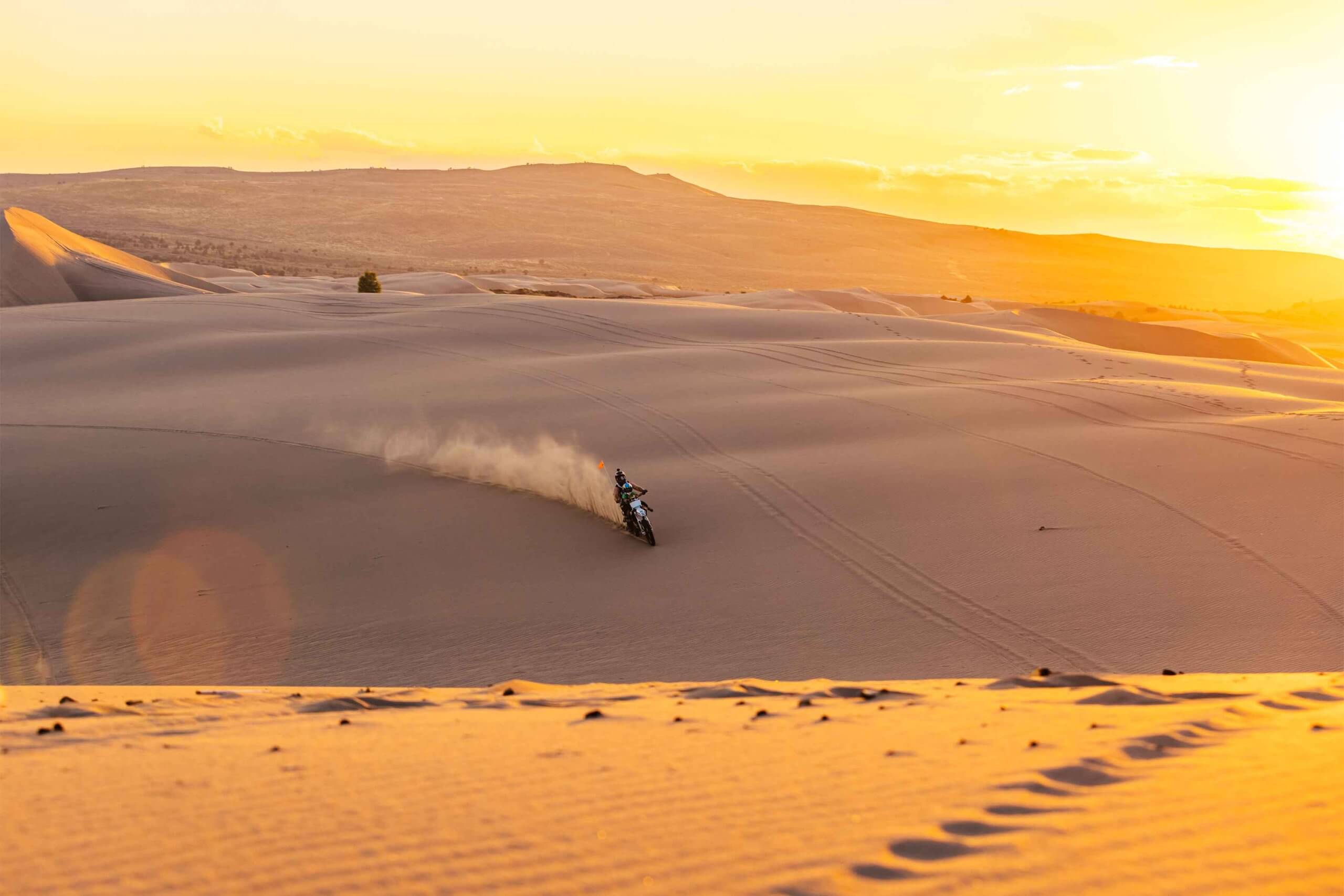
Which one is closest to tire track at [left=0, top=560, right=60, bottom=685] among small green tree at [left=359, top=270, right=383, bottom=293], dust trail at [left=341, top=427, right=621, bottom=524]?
dust trail at [left=341, top=427, right=621, bottom=524]

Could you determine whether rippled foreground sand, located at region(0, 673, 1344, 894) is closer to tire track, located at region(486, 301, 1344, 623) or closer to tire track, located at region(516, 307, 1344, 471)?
tire track, located at region(486, 301, 1344, 623)

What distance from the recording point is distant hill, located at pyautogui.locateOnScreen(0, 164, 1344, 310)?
282ft

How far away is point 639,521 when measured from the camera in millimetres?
11797

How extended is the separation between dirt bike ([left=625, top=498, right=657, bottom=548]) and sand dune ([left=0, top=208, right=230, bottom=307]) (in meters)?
27.7

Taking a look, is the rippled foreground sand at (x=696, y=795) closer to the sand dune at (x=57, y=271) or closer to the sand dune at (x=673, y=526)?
the sand dune at (x=673, y=526)

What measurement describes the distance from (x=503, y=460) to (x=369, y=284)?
27.9 metres

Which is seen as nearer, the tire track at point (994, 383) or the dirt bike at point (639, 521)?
the dirt bike at point (639, 521)

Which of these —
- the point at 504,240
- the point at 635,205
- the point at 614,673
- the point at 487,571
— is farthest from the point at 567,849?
the point at 635,205

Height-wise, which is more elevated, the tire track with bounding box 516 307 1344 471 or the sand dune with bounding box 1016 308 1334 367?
the sand dune with bounding box 1016 308 1334 367

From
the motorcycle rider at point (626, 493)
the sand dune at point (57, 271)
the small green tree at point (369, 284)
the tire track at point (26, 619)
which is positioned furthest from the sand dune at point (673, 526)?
the small green tree at point (369, 284)

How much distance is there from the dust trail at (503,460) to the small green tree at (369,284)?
24.9 m

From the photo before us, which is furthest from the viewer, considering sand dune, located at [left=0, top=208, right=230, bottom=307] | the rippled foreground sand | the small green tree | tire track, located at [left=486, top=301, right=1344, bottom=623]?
the small green tree

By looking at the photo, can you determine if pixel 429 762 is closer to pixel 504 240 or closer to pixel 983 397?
pixel 983 397

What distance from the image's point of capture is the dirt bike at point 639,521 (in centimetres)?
1168
